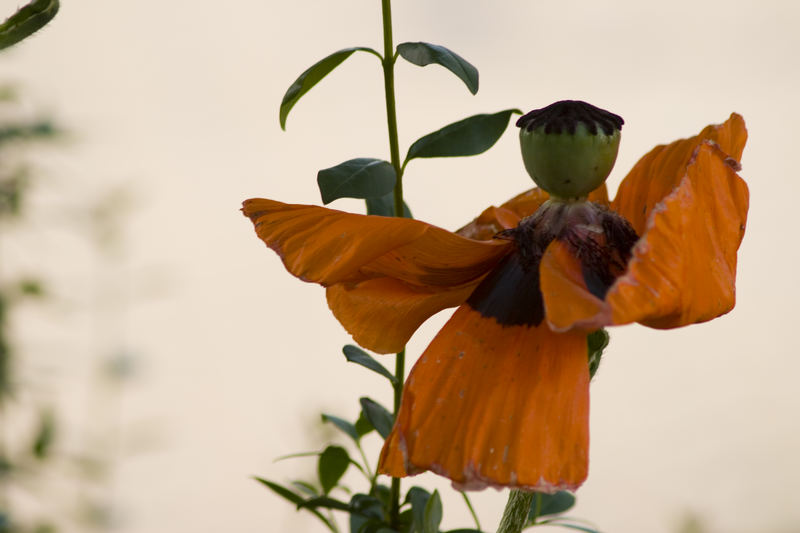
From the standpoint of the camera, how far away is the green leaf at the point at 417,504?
402 mm

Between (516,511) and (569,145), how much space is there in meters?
0.12

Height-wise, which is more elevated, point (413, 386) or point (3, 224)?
point (3, 224)

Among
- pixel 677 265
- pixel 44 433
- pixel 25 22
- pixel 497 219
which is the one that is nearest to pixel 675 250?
pixel 677 265

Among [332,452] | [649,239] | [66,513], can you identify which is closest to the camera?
[649,239]

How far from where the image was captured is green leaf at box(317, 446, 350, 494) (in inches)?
19.6

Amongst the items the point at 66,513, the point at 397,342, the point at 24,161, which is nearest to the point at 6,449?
the point at 66,513

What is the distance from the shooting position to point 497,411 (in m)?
0.30

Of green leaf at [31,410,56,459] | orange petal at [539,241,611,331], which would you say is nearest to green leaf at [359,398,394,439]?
orange petal at [539,241,611,331]

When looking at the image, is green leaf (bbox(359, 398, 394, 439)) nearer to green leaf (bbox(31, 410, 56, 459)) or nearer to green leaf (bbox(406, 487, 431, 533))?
green leaf (bbox(406, 487, 431, 533))

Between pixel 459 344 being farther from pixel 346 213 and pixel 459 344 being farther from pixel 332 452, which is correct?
pixel 332 452

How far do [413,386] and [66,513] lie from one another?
96cm

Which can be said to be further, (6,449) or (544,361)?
(6,449)

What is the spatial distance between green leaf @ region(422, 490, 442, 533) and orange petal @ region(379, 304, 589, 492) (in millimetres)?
67

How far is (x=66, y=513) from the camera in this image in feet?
3.81
